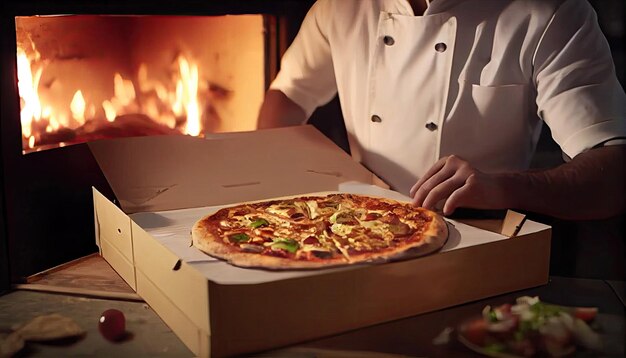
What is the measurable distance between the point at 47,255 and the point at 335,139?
83cm

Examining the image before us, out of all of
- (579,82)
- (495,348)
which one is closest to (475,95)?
(579,82)

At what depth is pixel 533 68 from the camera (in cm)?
168

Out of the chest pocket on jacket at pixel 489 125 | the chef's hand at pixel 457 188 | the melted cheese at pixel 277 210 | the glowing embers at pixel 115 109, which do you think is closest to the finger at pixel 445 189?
the chef's hand at pixel 457 188

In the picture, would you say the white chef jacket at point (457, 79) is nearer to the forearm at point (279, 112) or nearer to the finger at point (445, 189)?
the forearm at point (279, 112)

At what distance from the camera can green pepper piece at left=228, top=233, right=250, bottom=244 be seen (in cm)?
146

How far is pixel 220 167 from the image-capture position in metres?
1.90

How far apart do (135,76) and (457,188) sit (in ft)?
3.15

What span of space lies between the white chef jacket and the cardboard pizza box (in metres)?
0.13

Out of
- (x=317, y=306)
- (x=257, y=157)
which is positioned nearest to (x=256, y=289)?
(x=317, y=306)

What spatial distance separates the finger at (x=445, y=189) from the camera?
63.7 inches

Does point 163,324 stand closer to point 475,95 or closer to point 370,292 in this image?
point 370,292

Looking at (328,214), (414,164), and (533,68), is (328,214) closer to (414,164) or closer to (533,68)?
(414,164)

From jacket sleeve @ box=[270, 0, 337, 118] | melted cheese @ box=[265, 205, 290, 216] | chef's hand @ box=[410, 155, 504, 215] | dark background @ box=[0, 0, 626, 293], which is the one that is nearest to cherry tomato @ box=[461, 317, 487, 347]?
chef's hand @ box=[410, 155, 504, 215]

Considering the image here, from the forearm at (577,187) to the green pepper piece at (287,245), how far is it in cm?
51
